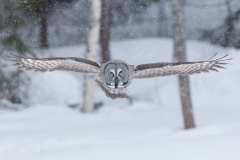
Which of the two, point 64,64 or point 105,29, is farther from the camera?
point 105,29

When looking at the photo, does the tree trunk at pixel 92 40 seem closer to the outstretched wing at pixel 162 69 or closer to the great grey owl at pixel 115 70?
the outstretched wing at pixel 162 69

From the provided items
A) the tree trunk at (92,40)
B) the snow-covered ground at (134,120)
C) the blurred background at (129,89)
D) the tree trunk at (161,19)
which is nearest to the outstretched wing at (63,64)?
the blurred background at (129,89)

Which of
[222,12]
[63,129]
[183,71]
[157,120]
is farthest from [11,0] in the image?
[222,12]

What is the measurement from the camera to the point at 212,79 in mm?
11727

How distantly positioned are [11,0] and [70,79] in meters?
4.68

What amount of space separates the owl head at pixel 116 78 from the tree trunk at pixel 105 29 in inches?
326

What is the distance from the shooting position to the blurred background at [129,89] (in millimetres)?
7516

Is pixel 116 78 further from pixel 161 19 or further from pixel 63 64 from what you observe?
pixel 161 19

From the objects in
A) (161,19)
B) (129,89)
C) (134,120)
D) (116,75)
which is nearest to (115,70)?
(116,75)

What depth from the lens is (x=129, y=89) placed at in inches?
429

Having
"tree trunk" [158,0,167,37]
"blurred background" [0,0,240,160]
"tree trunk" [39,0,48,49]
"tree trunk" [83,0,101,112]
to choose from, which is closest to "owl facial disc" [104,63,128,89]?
"blurred background" [0,0,240,160]

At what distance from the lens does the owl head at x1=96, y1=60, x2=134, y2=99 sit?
256 cm

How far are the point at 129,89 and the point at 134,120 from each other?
71cm

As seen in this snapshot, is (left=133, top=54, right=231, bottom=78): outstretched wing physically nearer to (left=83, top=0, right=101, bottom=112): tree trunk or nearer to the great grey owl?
the great grey owl
